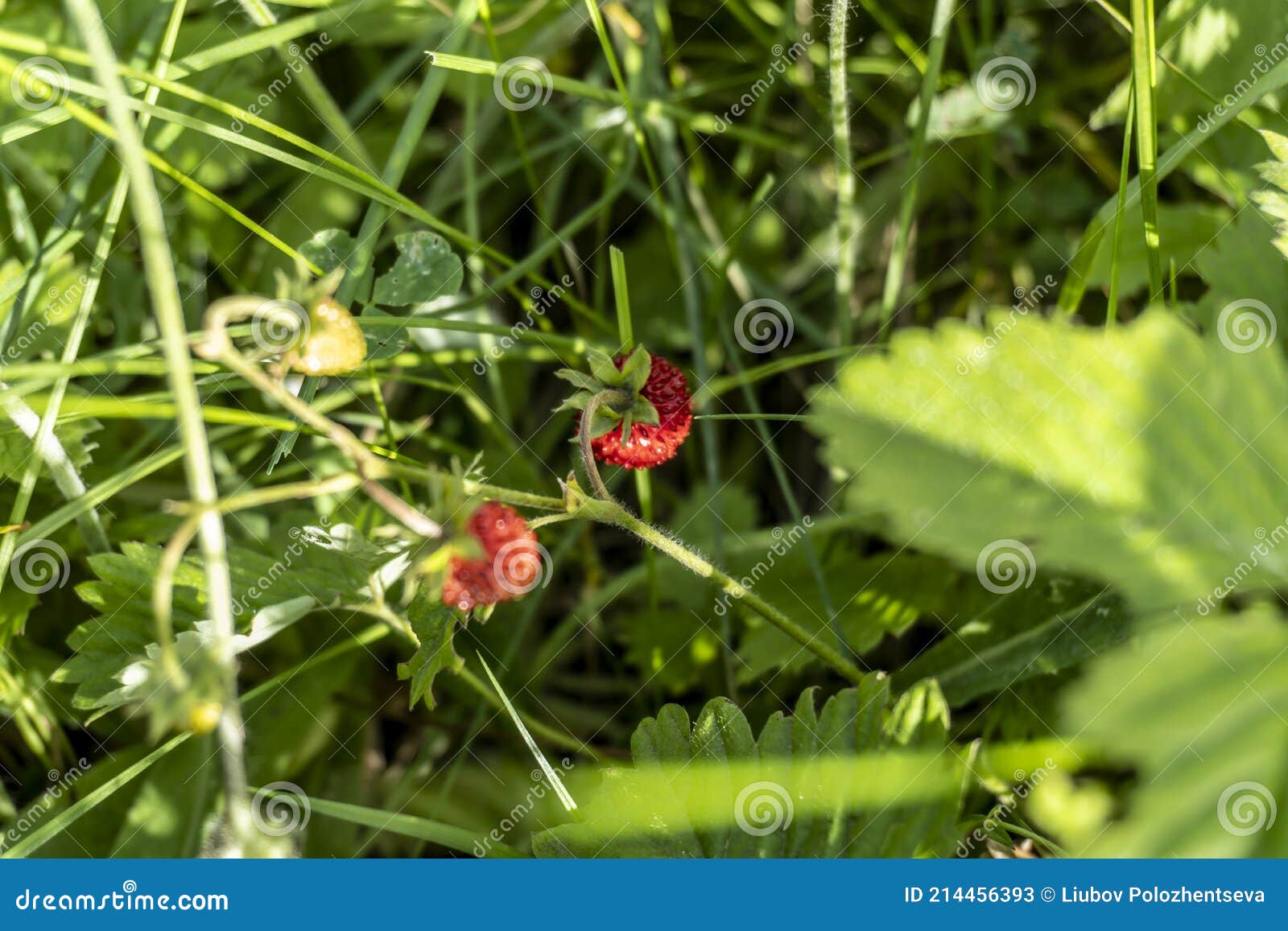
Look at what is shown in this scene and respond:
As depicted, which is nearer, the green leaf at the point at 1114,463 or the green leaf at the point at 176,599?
the green leaf at the point at 1114,463

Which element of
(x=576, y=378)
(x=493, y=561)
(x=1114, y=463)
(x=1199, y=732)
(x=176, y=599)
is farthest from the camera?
(x=176, y=599)

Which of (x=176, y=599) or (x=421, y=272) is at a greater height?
(x=421, y=272)

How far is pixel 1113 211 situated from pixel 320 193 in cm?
171

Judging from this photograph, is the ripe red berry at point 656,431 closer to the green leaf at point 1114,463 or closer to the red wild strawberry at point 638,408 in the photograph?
the red wild strawberry at point 638,408

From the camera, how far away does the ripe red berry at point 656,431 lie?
1412 millimetres

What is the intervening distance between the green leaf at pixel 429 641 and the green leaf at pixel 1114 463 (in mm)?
642

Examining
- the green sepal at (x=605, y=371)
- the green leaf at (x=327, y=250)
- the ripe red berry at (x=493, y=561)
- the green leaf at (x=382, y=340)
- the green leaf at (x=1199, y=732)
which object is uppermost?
the green leaf at (x=327, y=250)

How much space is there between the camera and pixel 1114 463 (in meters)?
1.06

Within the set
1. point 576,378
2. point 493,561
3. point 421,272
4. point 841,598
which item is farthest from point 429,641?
point 841,598

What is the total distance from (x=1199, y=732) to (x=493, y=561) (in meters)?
0.76

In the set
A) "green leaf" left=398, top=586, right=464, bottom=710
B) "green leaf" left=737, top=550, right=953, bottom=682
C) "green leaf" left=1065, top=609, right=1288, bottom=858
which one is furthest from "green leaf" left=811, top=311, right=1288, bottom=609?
"green leaf" left=737, top=550, right=953, bottom=682

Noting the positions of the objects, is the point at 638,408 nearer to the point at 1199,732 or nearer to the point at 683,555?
the point at 683,555

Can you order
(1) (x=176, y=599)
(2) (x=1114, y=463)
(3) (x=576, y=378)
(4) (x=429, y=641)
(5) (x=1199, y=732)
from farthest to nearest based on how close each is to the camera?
(1) (x=176, y=599)
(4) (x=429, y=641)
(3) (x=576, y=378)
(2) (x=1114, y=463)
(5) (x=1199, y=732)

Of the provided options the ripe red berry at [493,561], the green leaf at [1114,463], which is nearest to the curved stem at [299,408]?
the ripe red berry at [493,561]
